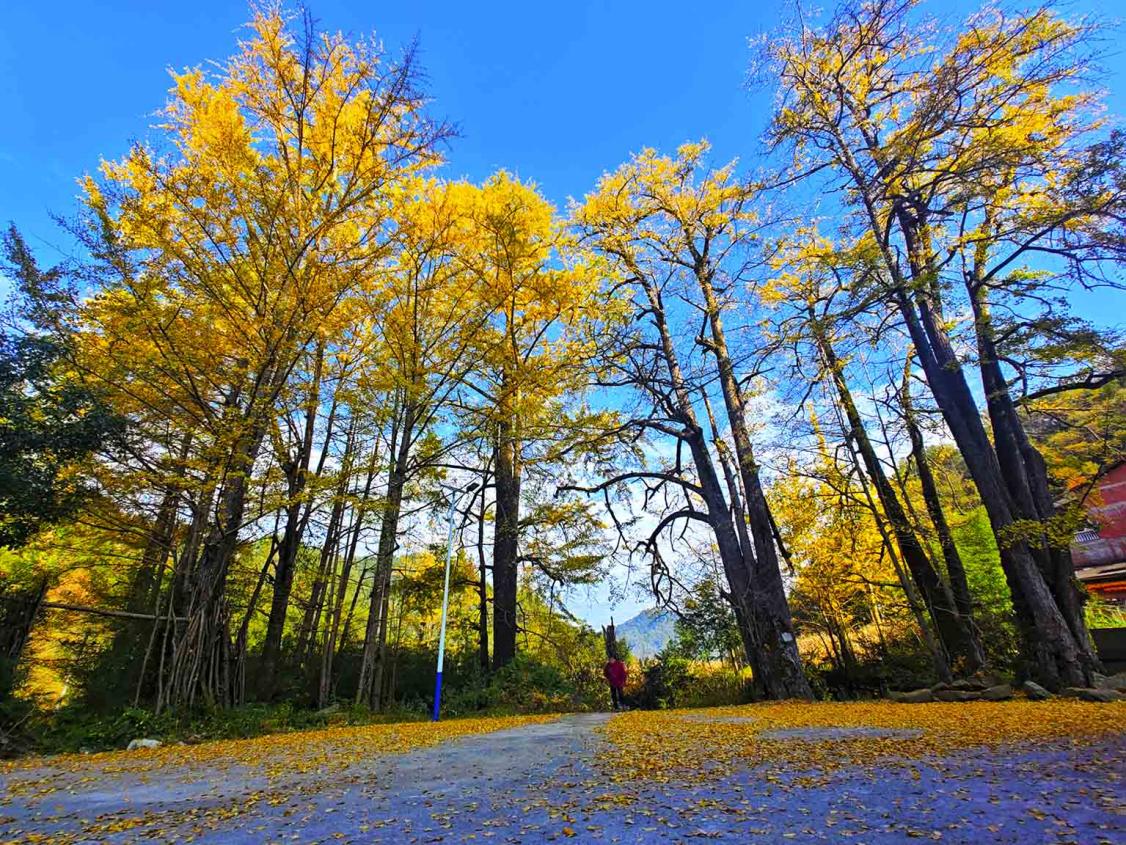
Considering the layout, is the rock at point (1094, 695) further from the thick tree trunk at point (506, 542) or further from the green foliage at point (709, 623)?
the thick tree trunk at point (506, 542)

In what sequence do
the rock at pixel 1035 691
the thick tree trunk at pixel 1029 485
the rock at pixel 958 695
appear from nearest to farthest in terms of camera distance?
the rock at pixel 1035 691 → the thick tree trunk at pixel 1029 485 → the rock at pixel 958 695

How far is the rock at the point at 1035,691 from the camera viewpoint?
272 inches

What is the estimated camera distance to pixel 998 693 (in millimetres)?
7324

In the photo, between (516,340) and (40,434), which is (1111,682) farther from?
(40,434)

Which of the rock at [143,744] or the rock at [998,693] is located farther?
the rock at [998,693]

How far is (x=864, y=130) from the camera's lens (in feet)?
30.3

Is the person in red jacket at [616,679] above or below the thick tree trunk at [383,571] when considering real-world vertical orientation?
below

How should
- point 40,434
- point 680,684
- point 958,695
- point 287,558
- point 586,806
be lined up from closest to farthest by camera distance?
1. point 586,806
2. point 40,434
3. point 958,695
4. point 287,558
5. point 680,684

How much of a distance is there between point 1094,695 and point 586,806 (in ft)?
25.5

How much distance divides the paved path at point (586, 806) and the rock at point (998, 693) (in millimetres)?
5080

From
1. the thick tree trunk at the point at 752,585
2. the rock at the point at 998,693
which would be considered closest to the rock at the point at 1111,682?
the rock at the point at 998,693

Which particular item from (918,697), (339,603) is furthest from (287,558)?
(918,697)

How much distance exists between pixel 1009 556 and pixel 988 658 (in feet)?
9.64

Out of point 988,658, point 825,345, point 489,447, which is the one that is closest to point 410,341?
point 489,447
